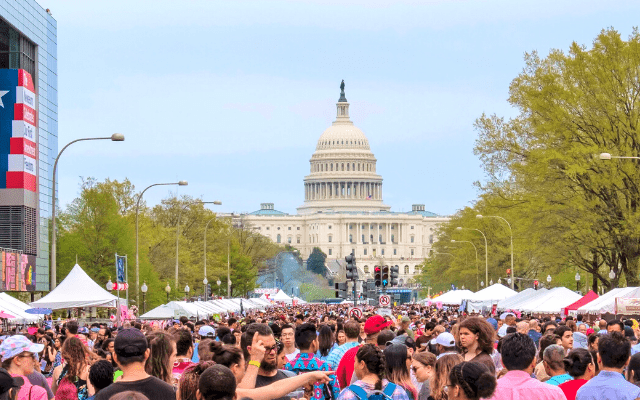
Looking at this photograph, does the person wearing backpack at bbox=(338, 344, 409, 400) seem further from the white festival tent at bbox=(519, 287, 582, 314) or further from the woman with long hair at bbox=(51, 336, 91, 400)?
the white festival tent at bbox=(519, 287, 582, 314)

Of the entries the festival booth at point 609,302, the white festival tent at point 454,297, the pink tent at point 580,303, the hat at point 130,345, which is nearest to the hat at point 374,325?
the hat at point 130,345

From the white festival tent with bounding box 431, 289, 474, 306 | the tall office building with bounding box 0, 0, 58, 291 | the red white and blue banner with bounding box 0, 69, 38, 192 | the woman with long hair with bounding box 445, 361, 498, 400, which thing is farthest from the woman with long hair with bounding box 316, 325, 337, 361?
the red white and blue banner with bounding box 0, 69, 38, 192

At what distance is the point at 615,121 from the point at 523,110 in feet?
20.4

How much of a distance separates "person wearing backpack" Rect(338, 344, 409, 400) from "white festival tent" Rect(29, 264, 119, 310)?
2459 centimetres

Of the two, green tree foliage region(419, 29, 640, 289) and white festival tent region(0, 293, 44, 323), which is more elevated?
green tree foliage region(419, 29, 640, 289)

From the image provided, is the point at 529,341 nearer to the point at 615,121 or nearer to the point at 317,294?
the point at 615,121

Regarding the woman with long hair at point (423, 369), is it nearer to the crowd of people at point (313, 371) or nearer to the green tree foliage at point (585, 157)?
the crowd of people at point (313, 371)

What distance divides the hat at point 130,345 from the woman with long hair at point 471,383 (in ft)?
6.93

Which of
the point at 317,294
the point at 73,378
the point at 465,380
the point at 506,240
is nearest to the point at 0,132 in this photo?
the point at 506,240

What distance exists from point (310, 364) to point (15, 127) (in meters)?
50.2

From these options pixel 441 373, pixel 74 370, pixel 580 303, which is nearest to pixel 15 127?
pixel 580 303

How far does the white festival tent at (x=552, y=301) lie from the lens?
36.7 metres

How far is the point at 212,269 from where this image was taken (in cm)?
8725

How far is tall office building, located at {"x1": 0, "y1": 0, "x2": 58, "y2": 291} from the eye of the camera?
5797 cm
